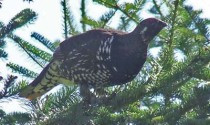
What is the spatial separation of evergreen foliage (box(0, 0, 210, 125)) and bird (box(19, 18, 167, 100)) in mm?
62

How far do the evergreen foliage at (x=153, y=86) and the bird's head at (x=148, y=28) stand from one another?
50mm

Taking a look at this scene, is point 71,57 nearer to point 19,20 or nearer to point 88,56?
point 88,56

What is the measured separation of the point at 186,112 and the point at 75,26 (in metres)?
1.50

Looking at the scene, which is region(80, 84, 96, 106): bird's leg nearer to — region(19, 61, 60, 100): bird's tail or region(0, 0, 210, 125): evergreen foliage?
region(0, 0, 210, 125): evergreen foliage

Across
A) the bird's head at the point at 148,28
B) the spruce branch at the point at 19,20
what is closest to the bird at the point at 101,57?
the bird's head at the point at 148,28

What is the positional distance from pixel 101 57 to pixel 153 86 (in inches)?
30.5

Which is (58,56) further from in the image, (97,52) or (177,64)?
(177,64)

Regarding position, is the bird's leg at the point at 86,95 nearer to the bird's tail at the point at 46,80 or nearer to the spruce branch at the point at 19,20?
the bird's tail at the point at 46,80

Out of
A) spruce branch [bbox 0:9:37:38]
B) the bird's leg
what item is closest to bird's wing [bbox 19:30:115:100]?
the bird's leg

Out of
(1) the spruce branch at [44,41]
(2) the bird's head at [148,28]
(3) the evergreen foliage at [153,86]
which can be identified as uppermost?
(2) the bird's head at [148,28]

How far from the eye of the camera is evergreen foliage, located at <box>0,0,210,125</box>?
115 inches

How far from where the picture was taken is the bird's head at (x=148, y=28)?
3.79 meters

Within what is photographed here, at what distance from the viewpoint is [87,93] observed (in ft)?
12.3

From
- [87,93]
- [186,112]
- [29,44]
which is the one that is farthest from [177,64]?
[29,44]
